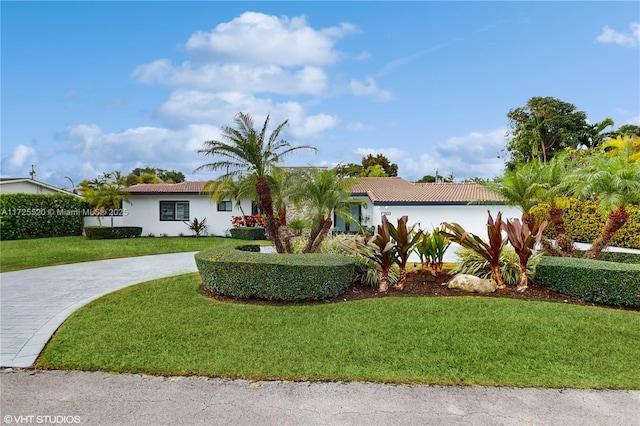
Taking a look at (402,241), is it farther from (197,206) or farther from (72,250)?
(197,206)

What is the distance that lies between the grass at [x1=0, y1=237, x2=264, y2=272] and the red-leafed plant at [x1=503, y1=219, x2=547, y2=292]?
13.3 meters

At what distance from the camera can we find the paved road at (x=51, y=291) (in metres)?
5.41

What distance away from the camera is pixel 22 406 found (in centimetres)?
361

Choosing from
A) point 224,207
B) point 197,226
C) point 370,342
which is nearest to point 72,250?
point 197,226

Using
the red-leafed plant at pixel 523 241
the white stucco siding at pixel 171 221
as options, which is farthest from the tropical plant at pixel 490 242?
the white stucco siding at pixel 171 221

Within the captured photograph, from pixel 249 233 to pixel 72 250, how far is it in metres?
8.32

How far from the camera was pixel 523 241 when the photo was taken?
7402 mm

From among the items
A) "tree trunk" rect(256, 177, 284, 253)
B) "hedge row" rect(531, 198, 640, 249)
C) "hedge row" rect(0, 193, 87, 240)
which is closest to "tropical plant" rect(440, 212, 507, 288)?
"tree trunk" rect(256, 177, 284, 253)

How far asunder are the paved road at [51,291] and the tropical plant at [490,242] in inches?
279

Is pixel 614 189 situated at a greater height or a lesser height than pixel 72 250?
greater

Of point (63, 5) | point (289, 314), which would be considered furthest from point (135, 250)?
point (289, 314)

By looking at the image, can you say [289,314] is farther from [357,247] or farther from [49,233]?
[49,233]

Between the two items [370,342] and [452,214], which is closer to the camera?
[370,342]

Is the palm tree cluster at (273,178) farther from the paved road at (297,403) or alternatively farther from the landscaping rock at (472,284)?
the paved road at (297,403)
